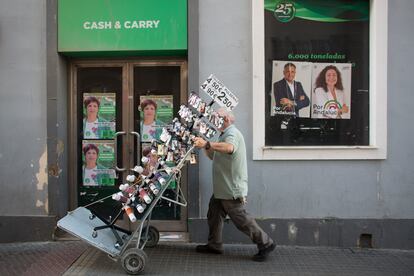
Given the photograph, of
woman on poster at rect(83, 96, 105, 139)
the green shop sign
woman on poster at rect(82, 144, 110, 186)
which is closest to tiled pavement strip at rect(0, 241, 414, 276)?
woman on poster at rect(82, 144, 110, 186)

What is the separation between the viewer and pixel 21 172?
6395 mm

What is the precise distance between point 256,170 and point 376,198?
5.37 ft

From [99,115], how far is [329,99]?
3.24 meters

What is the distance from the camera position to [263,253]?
5.59 m

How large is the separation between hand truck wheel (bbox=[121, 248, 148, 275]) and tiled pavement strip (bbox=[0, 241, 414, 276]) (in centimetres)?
21

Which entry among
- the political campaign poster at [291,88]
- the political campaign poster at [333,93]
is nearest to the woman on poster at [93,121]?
the political campaign poster at [291,88]

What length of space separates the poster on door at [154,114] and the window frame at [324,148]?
1293mm

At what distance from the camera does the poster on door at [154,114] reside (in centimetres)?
672

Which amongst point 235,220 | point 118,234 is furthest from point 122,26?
point 235,220

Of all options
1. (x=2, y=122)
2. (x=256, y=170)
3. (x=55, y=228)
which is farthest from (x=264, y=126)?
(x=2, y=122)

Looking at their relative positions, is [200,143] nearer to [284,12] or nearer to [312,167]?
[312,167]

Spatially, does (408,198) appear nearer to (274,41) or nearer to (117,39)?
(274,41)

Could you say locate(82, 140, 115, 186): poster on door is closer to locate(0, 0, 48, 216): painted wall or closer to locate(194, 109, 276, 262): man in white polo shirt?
locate(0, 0, 48, 216): painted wall

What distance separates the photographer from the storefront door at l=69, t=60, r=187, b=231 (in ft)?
22.1
